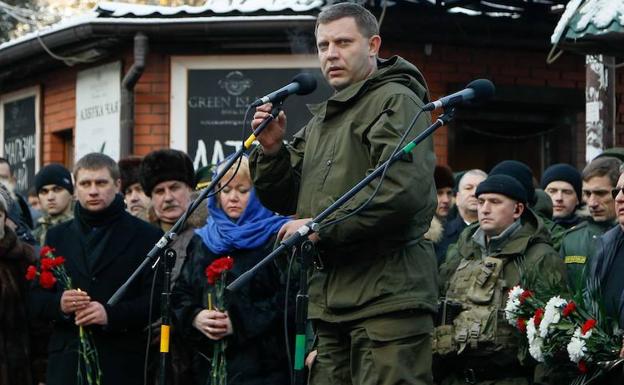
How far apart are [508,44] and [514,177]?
6.17 metres

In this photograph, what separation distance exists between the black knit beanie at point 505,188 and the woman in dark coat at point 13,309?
3.08m

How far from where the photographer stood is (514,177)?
863cm

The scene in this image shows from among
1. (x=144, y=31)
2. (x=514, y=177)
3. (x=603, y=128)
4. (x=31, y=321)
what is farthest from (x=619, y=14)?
(x=144, y=31)

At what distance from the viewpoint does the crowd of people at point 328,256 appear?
6086 mm

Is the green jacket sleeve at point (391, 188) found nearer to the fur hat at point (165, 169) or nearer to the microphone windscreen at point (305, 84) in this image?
the microphone windscreen at point (305, 84)

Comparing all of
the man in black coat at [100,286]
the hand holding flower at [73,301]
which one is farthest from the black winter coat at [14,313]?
the hand holding flower at [73,301]

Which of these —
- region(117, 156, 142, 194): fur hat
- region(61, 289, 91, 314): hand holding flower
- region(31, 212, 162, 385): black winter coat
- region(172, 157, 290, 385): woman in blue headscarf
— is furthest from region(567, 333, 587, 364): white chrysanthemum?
region(117, 156, 142, 194): fur hat

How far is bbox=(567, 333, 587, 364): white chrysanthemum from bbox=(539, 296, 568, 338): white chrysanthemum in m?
0.18

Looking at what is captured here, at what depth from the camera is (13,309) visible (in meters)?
9.02

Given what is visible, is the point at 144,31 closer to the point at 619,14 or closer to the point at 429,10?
the point at 429,10

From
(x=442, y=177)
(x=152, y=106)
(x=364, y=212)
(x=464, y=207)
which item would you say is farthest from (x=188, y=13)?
(x=364, y=212)

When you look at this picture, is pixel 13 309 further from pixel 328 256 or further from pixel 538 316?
pixel 538 316

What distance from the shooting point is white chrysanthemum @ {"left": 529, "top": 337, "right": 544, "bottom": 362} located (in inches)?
285

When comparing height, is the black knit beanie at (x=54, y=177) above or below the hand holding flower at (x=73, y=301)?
above
